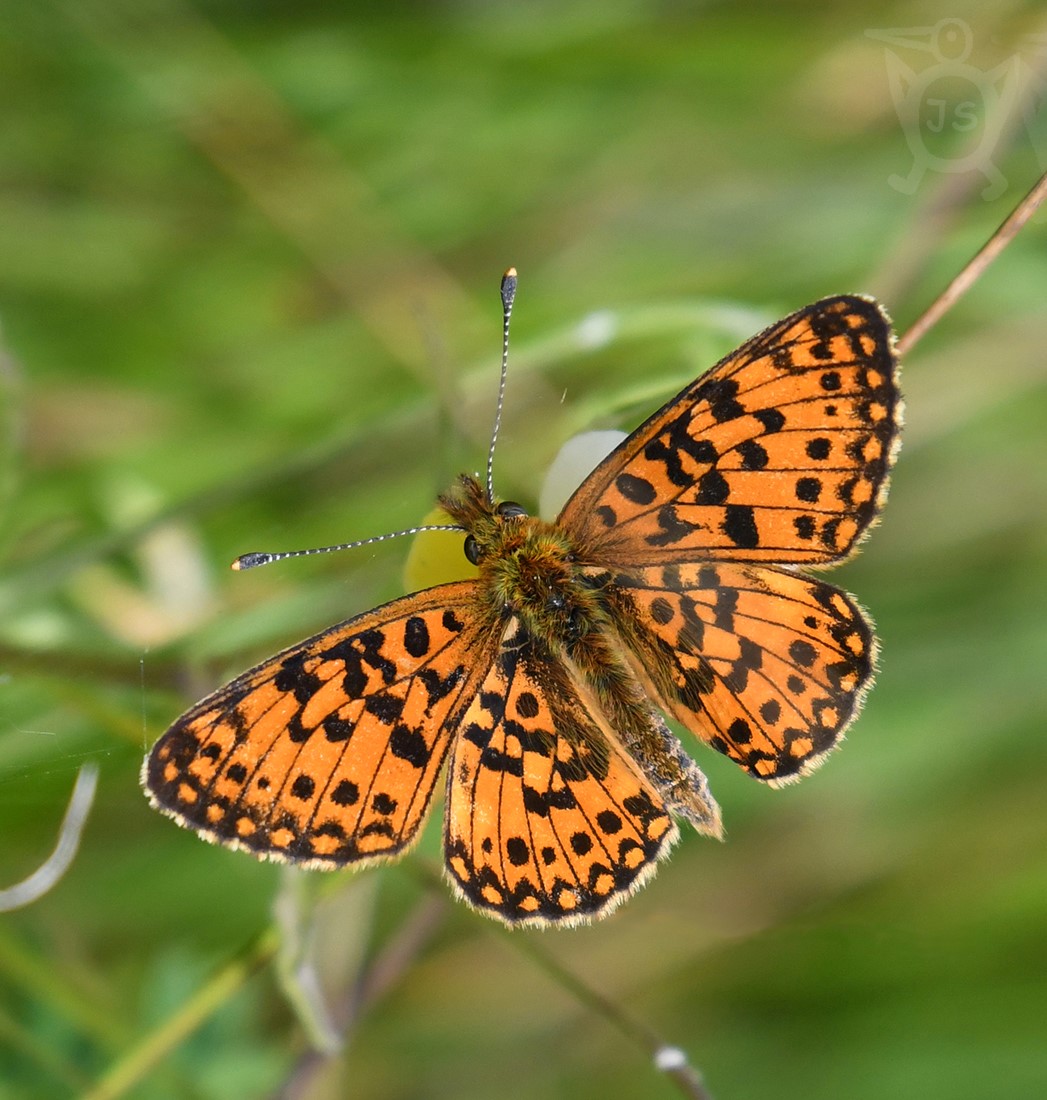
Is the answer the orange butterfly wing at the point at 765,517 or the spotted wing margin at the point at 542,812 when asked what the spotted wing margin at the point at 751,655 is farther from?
the spotted wing margin at the point at 542,812

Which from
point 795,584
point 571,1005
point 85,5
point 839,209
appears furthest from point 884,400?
point 85,5

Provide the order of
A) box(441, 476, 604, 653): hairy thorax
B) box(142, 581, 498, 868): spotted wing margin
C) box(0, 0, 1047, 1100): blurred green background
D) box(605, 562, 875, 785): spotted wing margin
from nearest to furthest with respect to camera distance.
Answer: box(142, 581, 498, 868): spotted wing margin → box(605, 562, 875, 785): spotted wing margin → box(441, 476, 604, 653): hairy thorax → box(0, 0, 1047, 1100): blurred green background

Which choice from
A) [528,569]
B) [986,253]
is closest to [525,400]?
[528,569]

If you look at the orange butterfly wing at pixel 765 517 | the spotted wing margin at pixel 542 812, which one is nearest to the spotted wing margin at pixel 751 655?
the orange butterfly wing at pixel 765 517

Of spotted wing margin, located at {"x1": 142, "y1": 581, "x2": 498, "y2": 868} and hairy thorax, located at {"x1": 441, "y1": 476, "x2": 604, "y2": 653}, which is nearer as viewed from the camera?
spotted wing margin, located at {"x1": 142, "y1": 581, "x2": 498, "y2": 868}

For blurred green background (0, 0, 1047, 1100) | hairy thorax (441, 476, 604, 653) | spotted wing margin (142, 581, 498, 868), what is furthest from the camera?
blurred green background (0, 0, 1047, 1100)

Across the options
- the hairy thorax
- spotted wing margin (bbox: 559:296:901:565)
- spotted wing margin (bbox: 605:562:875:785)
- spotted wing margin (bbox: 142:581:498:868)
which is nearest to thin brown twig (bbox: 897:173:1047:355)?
spotted wing margin (bbox: 559:296:901:565)

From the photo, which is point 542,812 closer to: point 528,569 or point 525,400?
point 528,569

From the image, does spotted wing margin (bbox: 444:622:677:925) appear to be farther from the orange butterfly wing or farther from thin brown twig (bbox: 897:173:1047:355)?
thin brown twig (bbox: 897:173:1047:355)
